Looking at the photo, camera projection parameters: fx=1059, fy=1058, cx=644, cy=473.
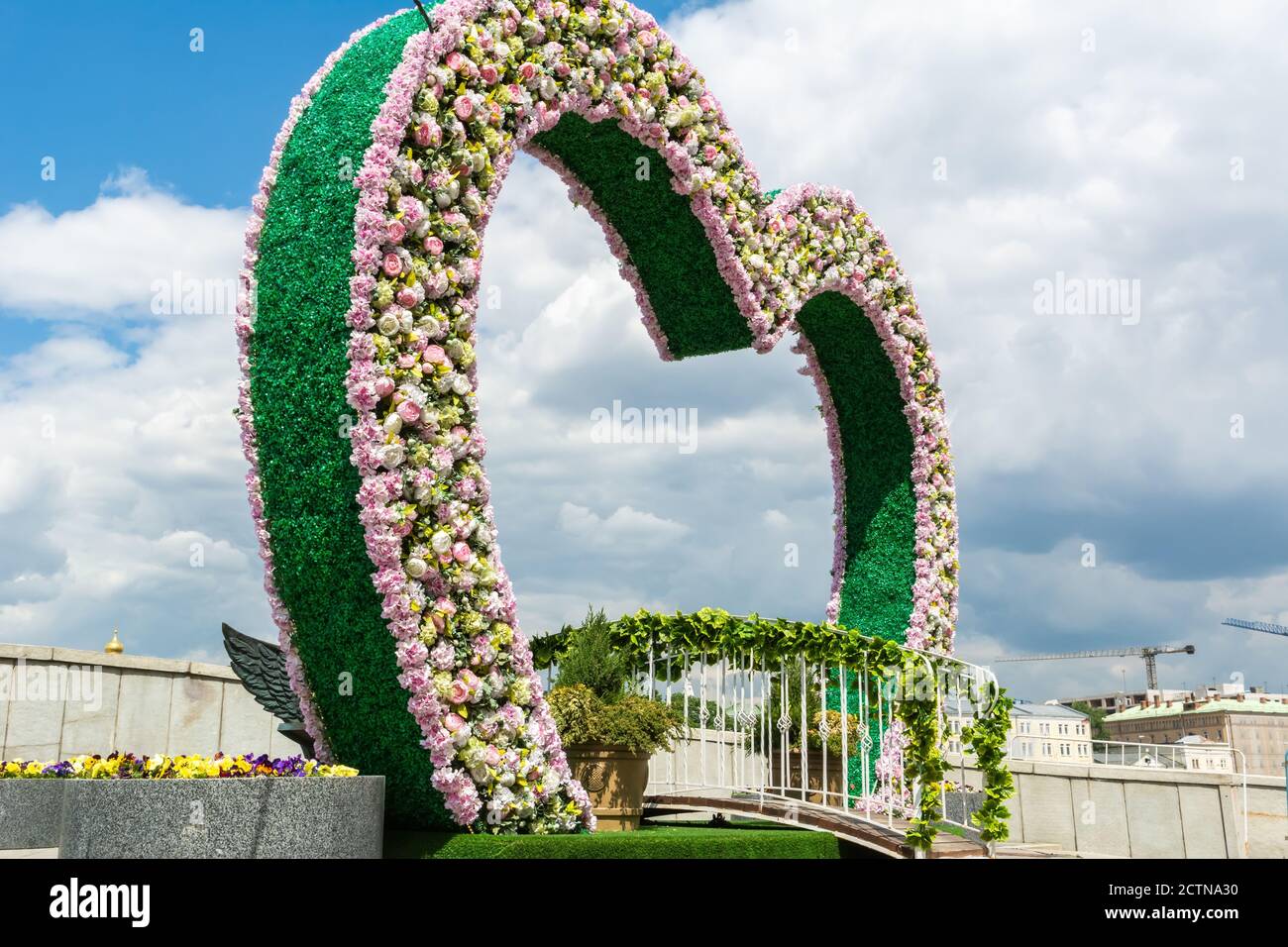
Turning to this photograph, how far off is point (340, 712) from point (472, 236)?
243 cm

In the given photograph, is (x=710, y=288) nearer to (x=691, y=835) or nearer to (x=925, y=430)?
(x=925, y=430)

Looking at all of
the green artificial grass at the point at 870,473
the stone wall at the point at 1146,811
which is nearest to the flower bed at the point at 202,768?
the green artificial grass at the point at 870,473

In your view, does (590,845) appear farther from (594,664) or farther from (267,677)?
(267,677)

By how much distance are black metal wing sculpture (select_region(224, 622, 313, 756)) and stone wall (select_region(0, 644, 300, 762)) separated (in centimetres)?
312

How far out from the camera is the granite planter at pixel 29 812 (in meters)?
6.10

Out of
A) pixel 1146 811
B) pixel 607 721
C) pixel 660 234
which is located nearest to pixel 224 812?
pixel 607 721

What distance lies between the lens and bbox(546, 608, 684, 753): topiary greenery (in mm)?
6125

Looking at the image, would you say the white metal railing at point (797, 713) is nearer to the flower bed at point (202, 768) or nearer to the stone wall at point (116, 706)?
the flower bed at point (202, 768)

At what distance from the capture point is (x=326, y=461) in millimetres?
4934

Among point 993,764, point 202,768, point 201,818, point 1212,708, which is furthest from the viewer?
point 1212,708

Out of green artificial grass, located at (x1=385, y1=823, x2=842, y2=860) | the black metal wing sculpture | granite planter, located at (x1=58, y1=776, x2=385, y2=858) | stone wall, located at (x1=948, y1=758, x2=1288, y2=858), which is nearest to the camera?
granite planter, located at (x1=58, y1=776, x2=385, y2=858)

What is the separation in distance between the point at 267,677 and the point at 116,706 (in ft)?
11.7

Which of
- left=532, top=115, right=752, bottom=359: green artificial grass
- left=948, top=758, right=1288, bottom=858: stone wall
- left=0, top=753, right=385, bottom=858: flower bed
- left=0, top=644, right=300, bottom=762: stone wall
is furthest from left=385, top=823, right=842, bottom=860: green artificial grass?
left=0, top=644, right=300, bottom=762: stone wall

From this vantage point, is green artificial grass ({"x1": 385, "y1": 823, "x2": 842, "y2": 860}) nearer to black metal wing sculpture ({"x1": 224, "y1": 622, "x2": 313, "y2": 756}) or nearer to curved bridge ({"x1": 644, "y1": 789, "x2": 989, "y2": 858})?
curved bridge ({"x1": 644, "y1": 789, "x2": 989, "y2": 858})
